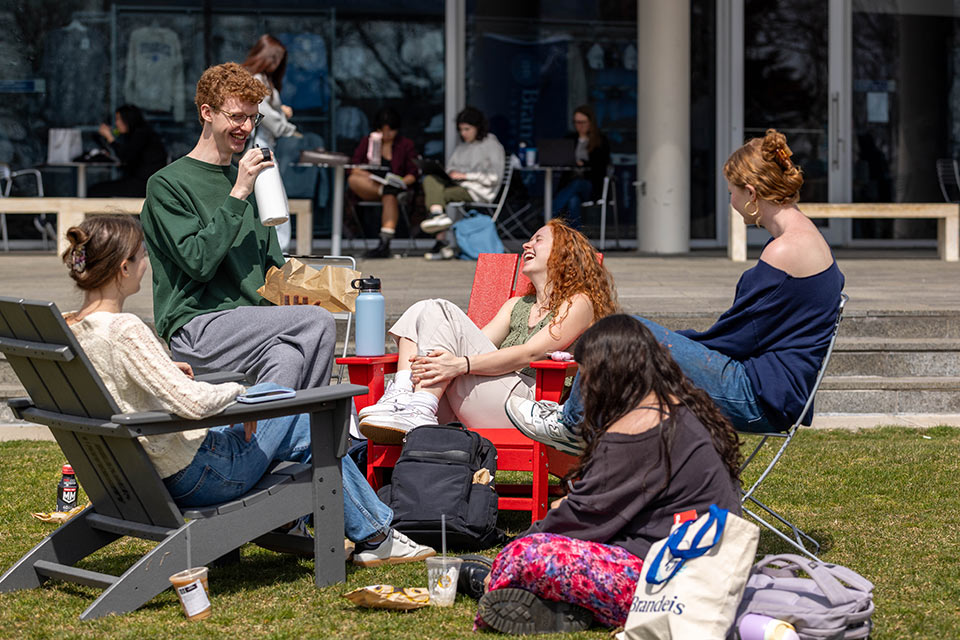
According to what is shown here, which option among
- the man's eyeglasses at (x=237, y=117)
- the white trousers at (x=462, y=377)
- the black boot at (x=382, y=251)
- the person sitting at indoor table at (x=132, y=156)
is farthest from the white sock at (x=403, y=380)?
the person sitting at indoor table at (x=132, y=156)

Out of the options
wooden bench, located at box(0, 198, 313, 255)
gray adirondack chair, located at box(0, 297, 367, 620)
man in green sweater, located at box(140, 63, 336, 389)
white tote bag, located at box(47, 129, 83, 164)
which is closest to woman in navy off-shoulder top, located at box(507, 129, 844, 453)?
gray adirondack chair, located at box(0, 297, 367, 620)

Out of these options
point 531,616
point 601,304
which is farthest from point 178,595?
point 601,304

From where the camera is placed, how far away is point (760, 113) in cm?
1335

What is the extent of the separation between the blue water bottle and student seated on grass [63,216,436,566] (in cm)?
103

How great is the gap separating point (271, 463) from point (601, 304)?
63.1 inches

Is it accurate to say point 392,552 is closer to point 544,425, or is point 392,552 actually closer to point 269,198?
point 544,425

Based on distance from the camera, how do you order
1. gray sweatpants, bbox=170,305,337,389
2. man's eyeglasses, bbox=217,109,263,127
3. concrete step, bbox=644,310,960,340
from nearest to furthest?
gray sweatpants, bbox=170,305,337,389 < man's eyeglasses, bbox=217,109,263,127 < concrete step, bbox=644,310,960,340

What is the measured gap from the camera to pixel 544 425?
398 centimetres

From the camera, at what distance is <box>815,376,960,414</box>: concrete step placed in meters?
6.55

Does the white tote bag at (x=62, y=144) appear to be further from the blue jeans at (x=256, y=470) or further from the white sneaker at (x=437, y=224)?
the blue jeans at (x=256, y=470)

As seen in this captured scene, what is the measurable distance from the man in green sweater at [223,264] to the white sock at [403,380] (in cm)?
34

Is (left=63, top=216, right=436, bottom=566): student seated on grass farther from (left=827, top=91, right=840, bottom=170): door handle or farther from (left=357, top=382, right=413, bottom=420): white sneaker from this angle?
(left=827, top=91, right=840, bottom=170): door handle

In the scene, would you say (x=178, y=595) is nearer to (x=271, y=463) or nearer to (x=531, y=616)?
(x=271, y=463)

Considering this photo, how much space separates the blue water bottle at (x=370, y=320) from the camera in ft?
15.1
